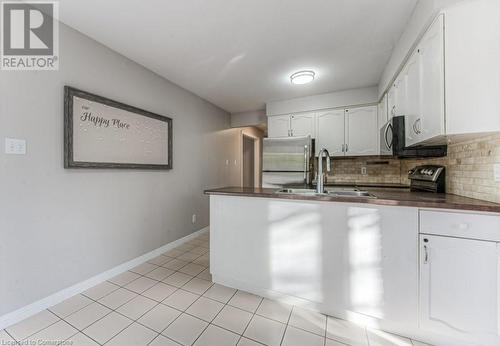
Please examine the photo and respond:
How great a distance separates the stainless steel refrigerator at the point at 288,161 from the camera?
10.8 ft

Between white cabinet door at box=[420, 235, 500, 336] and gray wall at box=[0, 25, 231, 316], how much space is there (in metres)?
2.70

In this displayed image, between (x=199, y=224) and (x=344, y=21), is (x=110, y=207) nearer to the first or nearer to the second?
(x=199, y=224)

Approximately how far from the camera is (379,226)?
142cm

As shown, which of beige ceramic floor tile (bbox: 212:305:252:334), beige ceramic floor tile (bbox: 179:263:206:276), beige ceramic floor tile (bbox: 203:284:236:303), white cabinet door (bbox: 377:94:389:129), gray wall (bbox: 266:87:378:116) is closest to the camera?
beige ceramic floor tile (bbox: 212:305:252:334)

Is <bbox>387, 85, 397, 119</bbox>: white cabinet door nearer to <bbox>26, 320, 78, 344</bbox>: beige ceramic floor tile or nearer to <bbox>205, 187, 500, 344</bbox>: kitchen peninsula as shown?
<bbox>205, 187, 500, 344</bbox>: kitchen peninsula

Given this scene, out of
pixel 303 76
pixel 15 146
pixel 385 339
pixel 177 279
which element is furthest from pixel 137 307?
pixel 303 76

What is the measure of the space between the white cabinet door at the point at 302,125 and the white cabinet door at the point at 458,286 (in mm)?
2519

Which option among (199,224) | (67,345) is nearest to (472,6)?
(67,345)

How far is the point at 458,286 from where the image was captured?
4.06 feet

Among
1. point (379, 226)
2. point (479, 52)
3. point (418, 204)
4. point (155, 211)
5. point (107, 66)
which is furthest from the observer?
point (155, 211)

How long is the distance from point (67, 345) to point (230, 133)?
3906mm

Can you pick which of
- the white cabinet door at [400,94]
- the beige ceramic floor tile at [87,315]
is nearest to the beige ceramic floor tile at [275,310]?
the beige ceramic floor tile at [87,315]

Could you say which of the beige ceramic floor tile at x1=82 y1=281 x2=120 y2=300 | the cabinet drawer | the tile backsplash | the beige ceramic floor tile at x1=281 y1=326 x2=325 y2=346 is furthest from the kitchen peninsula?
the beige ceramic floor tile at x1=82 y1=281 x2=120 y2=300

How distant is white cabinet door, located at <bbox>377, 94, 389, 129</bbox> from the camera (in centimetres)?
268
